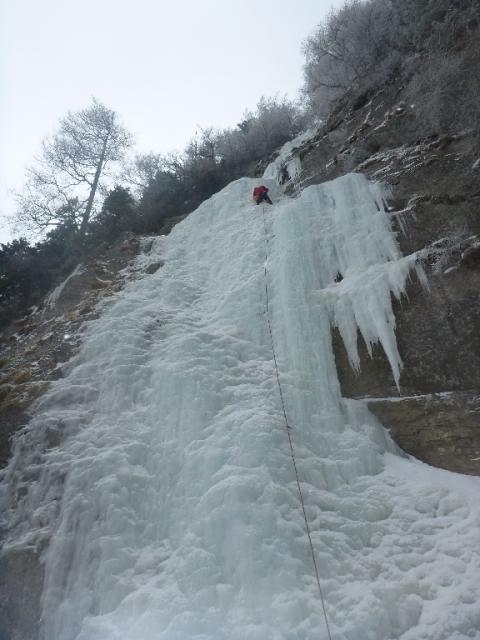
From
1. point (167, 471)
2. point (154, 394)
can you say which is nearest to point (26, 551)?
point (167, 471)

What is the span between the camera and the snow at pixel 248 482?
3.79 meters

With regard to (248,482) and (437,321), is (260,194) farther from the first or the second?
(248,482)

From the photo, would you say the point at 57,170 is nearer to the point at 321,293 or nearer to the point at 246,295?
the point at 246,295

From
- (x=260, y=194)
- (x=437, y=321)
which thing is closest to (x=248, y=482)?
(x=437, y=321)

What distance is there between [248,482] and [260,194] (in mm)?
7270

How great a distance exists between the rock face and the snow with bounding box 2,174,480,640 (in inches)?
7.6

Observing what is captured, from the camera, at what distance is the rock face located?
15.9ft

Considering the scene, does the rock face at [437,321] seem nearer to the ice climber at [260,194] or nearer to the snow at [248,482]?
the snow at [248,482]

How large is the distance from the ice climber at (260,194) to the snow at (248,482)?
2567 mm

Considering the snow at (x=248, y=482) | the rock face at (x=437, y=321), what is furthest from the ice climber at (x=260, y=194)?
the rock face at (x=437, y=321)

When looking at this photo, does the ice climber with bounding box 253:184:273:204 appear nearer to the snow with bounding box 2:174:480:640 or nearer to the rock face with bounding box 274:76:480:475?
the snow with bounding box 2:174:480:640

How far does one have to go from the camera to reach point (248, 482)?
4.57m

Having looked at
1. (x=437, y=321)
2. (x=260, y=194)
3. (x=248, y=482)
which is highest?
(x=260, y=194)

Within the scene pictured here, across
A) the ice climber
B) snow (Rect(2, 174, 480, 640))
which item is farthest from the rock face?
the ice climber
